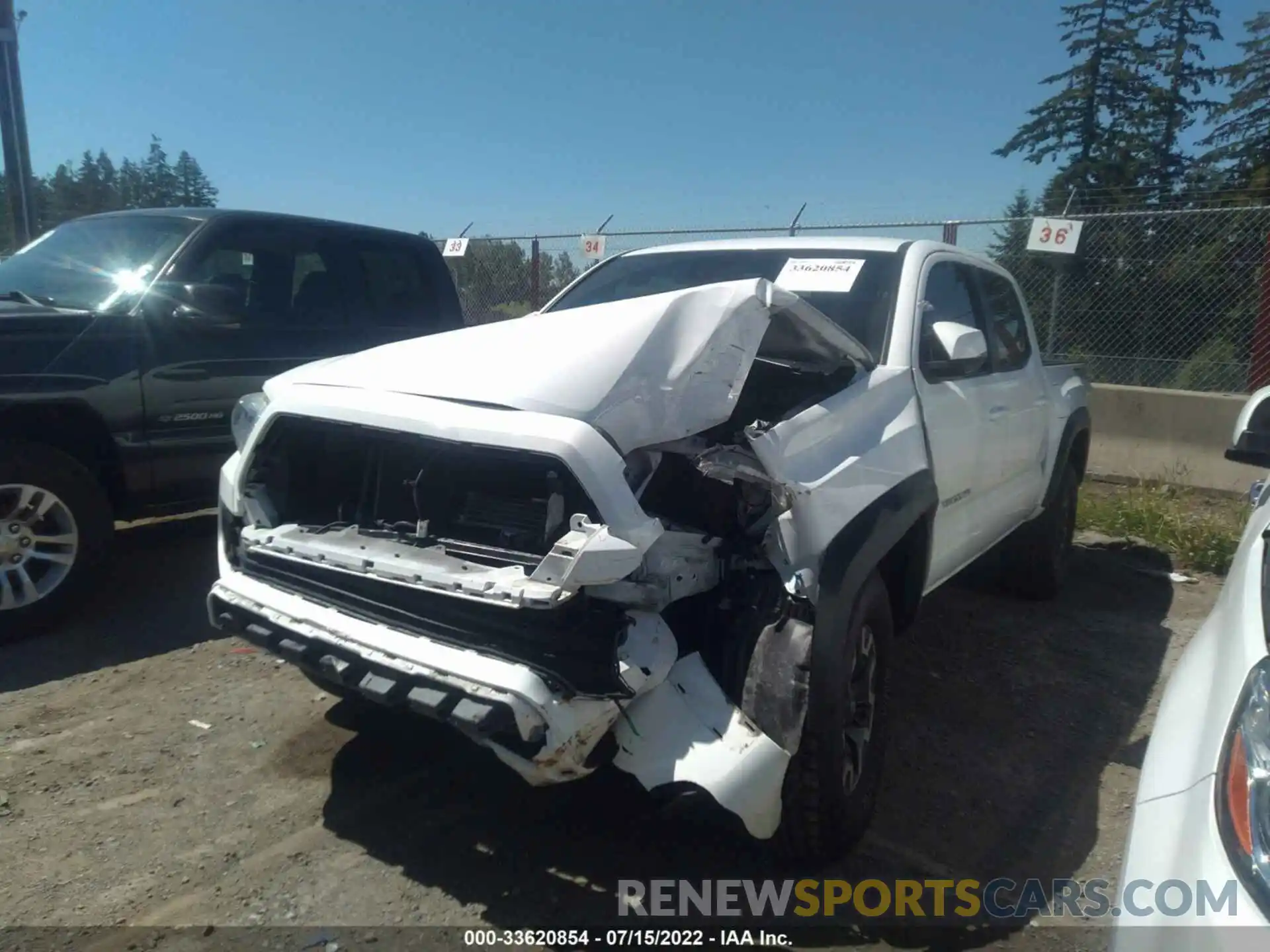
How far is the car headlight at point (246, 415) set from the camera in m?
3.46

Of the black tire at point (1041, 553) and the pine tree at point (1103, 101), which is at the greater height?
the pine tree at point (1103, 101)

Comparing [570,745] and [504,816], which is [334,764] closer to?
[504,816]

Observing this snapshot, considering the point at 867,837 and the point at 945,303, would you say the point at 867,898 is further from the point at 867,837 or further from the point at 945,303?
the point at 945,303

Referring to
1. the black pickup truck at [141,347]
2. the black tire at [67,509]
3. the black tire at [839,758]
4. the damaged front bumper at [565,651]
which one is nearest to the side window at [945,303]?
the black tire at [839,758]

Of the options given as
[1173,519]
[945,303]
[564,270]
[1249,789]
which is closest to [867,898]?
[1249,789]

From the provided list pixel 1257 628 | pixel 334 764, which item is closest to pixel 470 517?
pixel 334 764

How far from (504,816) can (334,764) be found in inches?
28.7

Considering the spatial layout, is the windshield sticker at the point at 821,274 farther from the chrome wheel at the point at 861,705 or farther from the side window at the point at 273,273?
the side window at the point at 273,273

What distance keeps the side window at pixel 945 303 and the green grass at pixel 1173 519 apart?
276 centimetres

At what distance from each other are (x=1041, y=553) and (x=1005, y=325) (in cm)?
136

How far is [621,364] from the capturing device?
2609 millimetres

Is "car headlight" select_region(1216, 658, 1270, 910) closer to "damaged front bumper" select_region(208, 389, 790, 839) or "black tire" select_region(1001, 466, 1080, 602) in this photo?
"damaged front bumper" select_region(208, 389, 790, 839)

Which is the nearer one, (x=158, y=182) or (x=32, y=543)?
(x=32, y=543)

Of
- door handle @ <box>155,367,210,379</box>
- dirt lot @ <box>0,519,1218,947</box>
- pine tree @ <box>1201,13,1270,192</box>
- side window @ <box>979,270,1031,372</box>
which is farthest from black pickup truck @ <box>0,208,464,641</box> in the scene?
pine tree @ <box>1201,13,1270,192</box>
